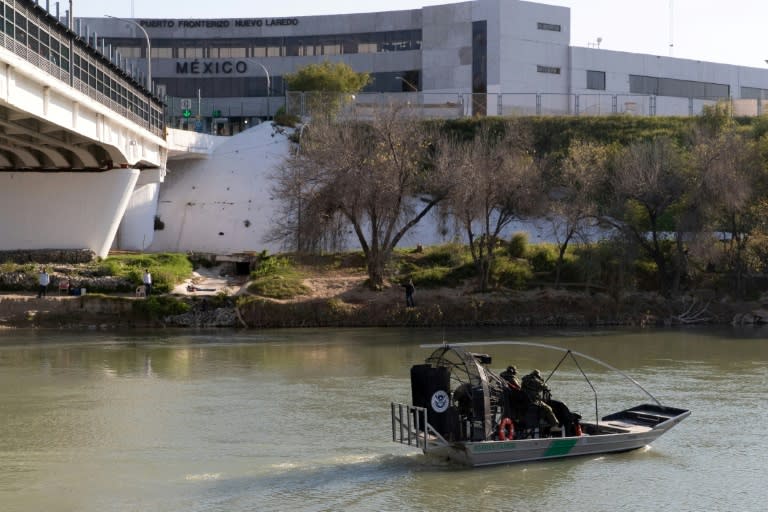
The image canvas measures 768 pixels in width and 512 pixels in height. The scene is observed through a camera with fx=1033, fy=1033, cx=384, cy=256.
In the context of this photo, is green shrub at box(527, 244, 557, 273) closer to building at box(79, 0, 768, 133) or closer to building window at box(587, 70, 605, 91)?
building at box(79, 0, 768, 133)

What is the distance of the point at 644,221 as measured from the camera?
174 feet

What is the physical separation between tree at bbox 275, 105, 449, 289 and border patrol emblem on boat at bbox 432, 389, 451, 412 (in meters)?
30.5

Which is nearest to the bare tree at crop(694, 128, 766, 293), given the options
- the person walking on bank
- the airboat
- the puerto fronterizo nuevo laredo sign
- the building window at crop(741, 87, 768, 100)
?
the airboat

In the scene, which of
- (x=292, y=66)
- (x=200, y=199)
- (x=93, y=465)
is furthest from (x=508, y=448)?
(x=292, y=66)

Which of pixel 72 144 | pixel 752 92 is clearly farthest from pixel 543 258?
pixel 752 92

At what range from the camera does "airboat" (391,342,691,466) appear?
20.3 m

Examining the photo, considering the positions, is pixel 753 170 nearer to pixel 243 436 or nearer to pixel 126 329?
pixel 126 329

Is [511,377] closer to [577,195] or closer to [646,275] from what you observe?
[577,195]

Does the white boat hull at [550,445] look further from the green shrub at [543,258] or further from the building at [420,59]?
the building at [420,59]

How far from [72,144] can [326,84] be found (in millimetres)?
28887

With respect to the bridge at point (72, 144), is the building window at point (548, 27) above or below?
above

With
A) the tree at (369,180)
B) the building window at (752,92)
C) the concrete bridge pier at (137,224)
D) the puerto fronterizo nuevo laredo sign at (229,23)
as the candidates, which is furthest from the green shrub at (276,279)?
the building window at (752,92)

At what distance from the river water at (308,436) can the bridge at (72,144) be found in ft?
32.0

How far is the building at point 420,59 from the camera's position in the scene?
8181 cm
